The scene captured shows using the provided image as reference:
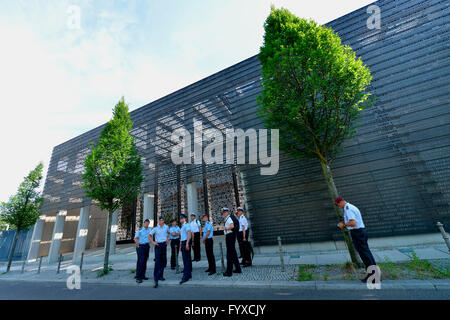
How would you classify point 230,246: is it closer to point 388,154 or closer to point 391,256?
point 391,256

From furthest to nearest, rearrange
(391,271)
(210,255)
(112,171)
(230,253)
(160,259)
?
(112,171), (210,255), (160,259), (230,253), (391,271)

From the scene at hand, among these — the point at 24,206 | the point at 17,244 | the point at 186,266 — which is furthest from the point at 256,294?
the point at 17,244

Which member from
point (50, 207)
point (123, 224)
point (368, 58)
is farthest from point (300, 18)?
point (50, 207)

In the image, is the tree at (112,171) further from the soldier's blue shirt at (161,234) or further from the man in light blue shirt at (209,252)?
the man in light blue shirt at (209,252)

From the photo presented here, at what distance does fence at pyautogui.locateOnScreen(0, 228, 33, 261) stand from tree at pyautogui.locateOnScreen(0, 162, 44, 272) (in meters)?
6.14

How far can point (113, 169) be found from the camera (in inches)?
349

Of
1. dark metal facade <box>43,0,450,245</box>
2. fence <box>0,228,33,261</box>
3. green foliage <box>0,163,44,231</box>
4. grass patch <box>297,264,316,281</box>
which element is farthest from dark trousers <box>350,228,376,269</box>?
fence <box>0,228,33,261</box>

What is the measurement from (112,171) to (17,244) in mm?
21362

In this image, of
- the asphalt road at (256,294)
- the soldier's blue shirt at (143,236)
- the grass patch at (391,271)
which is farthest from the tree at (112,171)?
the grass patch at (391,271)

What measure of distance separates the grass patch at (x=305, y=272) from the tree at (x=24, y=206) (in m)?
18.2

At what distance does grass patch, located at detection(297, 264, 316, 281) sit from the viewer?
4.51 m

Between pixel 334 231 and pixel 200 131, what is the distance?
31.3 feet

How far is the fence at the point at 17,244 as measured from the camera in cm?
1842

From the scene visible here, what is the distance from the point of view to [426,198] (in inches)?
279
